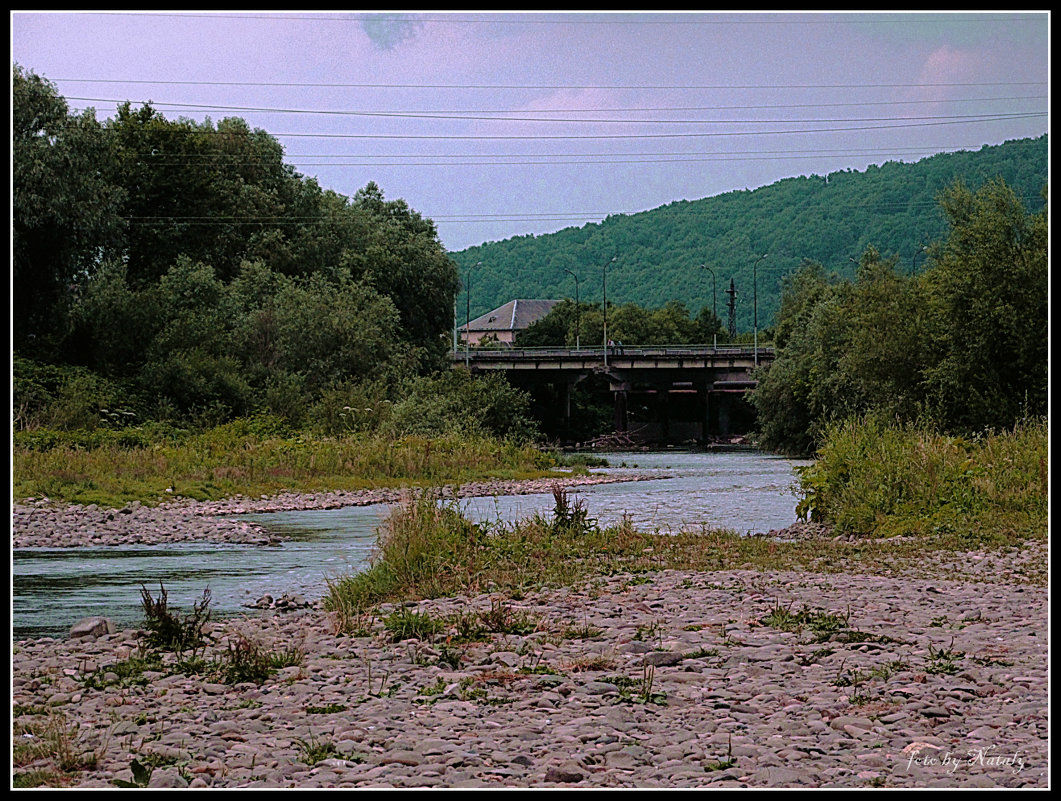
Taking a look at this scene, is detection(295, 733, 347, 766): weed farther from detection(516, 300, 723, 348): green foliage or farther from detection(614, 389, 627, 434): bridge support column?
detection(516, 300, 723, 348): green foliage

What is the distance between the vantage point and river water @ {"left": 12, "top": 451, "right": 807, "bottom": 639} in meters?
13.2

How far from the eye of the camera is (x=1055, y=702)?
4.41 meters

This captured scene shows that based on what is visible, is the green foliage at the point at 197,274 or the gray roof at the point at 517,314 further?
the gray roof at the point at 517,314

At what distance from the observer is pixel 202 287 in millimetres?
54500

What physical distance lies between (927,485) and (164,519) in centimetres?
1460

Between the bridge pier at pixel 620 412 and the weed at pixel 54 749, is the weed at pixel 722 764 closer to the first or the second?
the weed at pixel 54 749

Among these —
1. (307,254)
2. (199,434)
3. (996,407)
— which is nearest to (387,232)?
(307,254)

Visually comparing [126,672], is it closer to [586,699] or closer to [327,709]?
[327,709]

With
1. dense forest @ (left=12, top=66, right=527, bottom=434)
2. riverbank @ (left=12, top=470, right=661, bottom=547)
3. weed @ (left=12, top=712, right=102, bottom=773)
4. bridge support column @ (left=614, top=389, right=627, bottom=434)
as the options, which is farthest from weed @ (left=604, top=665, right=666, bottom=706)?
bridge support column @ (left=614, top=389, right=627, bottom=434)

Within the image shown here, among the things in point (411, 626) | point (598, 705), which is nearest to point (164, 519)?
point (411, 626)

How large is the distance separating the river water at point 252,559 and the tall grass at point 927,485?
187 centimetres

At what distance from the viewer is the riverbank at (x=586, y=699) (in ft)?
19.4

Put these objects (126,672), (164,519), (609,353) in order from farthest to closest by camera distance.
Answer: (609,353) → (164,519) → (126,672)

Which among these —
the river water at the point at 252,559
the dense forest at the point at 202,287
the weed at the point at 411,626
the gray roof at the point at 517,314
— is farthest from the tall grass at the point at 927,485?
the gray roof at the point at 517,314
